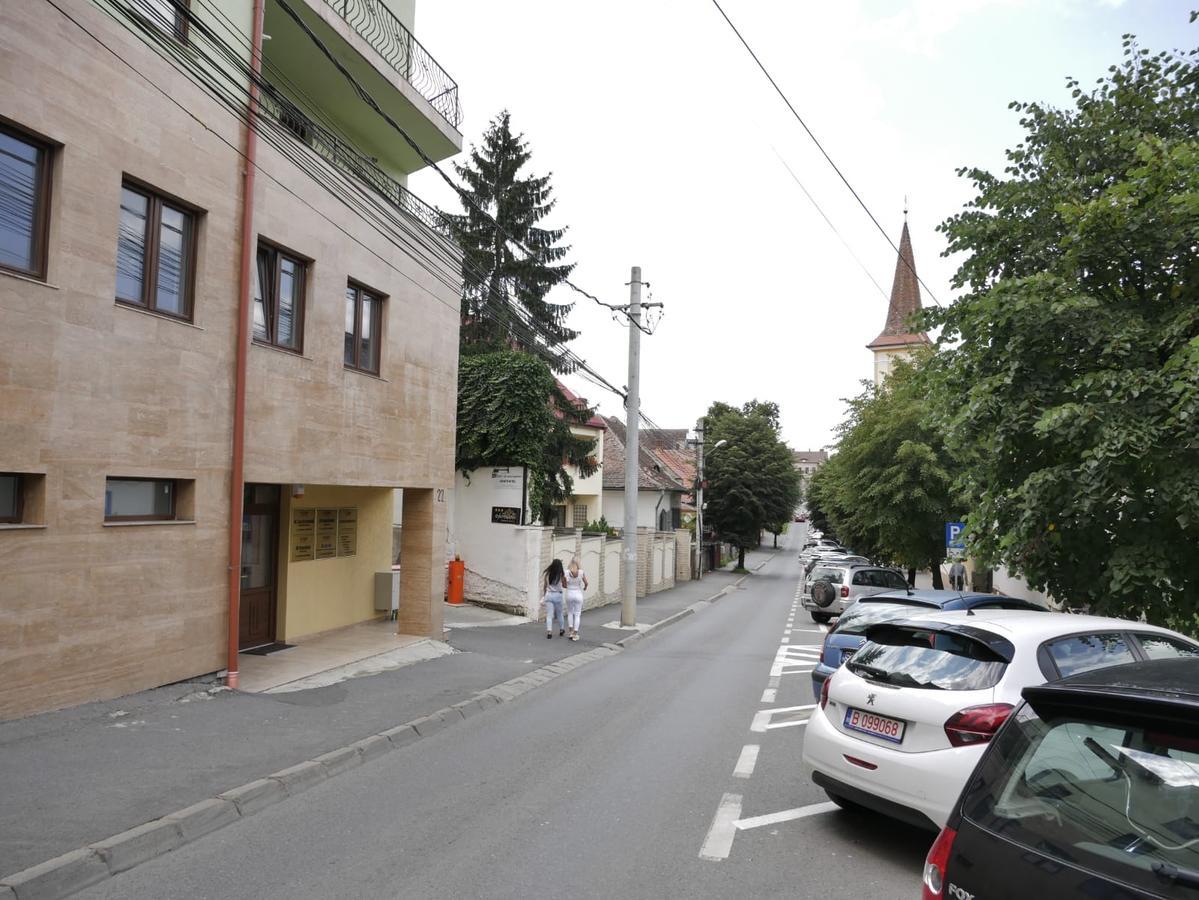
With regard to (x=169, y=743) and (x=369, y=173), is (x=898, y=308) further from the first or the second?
(x=169, y=743)

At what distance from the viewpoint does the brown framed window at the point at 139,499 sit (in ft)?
27.4

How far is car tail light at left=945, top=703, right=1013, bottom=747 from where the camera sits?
A: 4.83 meters

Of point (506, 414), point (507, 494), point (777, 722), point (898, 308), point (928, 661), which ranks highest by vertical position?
point (898, 308)

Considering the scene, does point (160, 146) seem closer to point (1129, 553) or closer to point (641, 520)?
point (1129, 553)

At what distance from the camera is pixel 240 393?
962 cm

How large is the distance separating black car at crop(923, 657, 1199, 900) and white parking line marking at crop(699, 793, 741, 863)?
2.50 meters

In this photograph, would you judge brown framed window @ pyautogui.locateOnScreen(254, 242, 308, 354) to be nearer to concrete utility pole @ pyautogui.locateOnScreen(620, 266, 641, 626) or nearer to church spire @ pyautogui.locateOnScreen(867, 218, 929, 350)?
concrete utility pole @ pyautogui.locateOnScreen(620, 266, 641, 626)

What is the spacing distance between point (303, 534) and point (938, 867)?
40.7ft

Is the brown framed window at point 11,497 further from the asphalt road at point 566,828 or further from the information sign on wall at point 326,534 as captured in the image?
the information sign on wall at point 326,534

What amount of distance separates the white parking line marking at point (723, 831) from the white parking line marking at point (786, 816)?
0.07 meters

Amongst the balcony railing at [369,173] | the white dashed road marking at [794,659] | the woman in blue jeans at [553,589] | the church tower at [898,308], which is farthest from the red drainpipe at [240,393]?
the church tower at [898,308]

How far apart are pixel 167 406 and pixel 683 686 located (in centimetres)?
760

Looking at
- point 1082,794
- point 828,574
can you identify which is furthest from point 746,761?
point 828,574

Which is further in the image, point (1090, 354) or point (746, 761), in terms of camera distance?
point (1090, 354)
